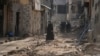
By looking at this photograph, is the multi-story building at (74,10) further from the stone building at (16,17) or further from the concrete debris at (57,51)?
the concrete debris at (57,51)

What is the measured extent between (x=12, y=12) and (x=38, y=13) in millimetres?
6473

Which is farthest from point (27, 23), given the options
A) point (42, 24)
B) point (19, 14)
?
point (42, 24)

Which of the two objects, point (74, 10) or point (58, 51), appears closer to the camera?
point (58, 51)

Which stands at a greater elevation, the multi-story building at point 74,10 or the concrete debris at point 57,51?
the multi-story building at point 74,10

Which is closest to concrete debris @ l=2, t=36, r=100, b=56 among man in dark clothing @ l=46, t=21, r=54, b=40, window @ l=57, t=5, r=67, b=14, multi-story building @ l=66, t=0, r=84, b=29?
man in dark clothing @ l=46, t=21, r=54, b=40

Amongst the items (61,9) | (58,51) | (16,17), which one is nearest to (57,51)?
(58,51)

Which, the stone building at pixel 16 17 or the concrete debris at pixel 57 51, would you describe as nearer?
the concrete debris at pixel 57 51

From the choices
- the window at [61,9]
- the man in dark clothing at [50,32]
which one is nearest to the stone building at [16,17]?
the man in dark clothing at [50,32]

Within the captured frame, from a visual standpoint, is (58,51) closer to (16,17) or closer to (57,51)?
(57,51)

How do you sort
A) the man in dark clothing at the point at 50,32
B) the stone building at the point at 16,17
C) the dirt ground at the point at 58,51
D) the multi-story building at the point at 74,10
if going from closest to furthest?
the dirt ground at the point at 58,51 → the man in dark clothing at the point at 50,32 → the stone building at the point at 16,17 → the multi-story building at the point at 74,10

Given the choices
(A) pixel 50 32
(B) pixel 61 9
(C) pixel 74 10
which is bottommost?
(A) pixel 50 32

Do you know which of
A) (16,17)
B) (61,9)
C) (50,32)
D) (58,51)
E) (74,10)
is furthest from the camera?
(61,9)

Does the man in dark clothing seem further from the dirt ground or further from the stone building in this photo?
the dirt ground

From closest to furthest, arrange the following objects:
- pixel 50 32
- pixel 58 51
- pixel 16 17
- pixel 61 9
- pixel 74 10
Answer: pixel 58 51 → pixel 50 32 → pixel 16 17 → pixel 74 10 → pixel 61 9
